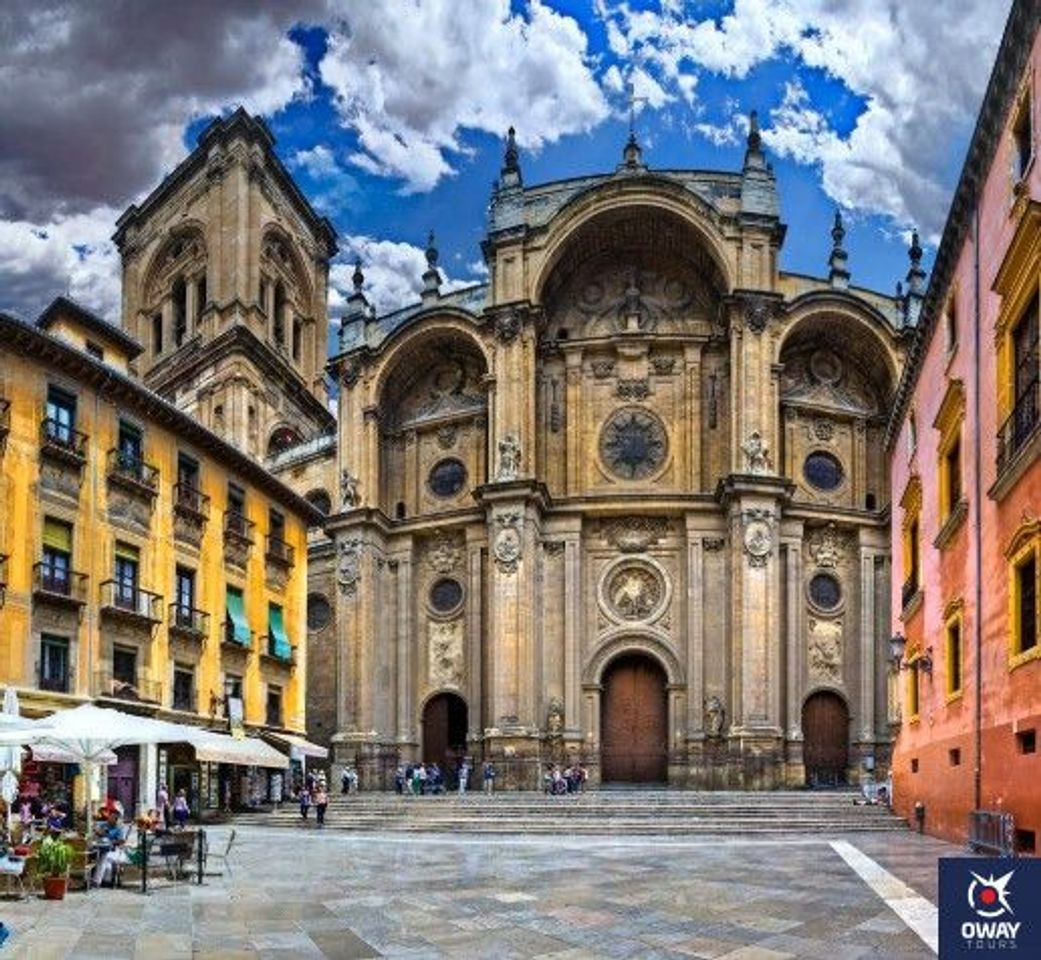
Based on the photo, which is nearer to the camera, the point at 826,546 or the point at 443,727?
A: the point at 826,546

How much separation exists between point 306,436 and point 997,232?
49.2m

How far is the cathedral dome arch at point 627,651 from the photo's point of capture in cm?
4519

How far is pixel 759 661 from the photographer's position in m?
43.1

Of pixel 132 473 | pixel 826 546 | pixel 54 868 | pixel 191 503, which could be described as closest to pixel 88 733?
pixel 54 868

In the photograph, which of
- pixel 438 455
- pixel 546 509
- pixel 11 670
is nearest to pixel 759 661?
pixel 546 509

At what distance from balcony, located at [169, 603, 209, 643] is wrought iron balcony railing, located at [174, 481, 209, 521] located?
8.55ft

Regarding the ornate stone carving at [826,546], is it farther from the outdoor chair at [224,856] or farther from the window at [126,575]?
the outdoor chair at [224,856]

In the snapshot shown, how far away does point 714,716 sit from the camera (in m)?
43.4

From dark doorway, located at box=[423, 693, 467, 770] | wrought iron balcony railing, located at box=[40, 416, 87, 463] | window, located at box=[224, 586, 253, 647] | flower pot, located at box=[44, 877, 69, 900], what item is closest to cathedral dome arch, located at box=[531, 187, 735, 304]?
dark doorway, located at box=[423, 693, 467, 770]

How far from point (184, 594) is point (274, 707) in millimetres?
7051

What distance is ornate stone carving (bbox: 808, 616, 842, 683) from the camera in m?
45.8

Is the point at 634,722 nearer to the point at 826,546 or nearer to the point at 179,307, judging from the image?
the point at 826,546

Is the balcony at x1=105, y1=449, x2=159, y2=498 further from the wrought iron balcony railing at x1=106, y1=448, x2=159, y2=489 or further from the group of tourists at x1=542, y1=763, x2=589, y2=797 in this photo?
the group of tourists at x1=542, y1=763, x2=589, y2=797

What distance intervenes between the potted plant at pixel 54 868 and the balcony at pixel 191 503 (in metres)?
18.4
